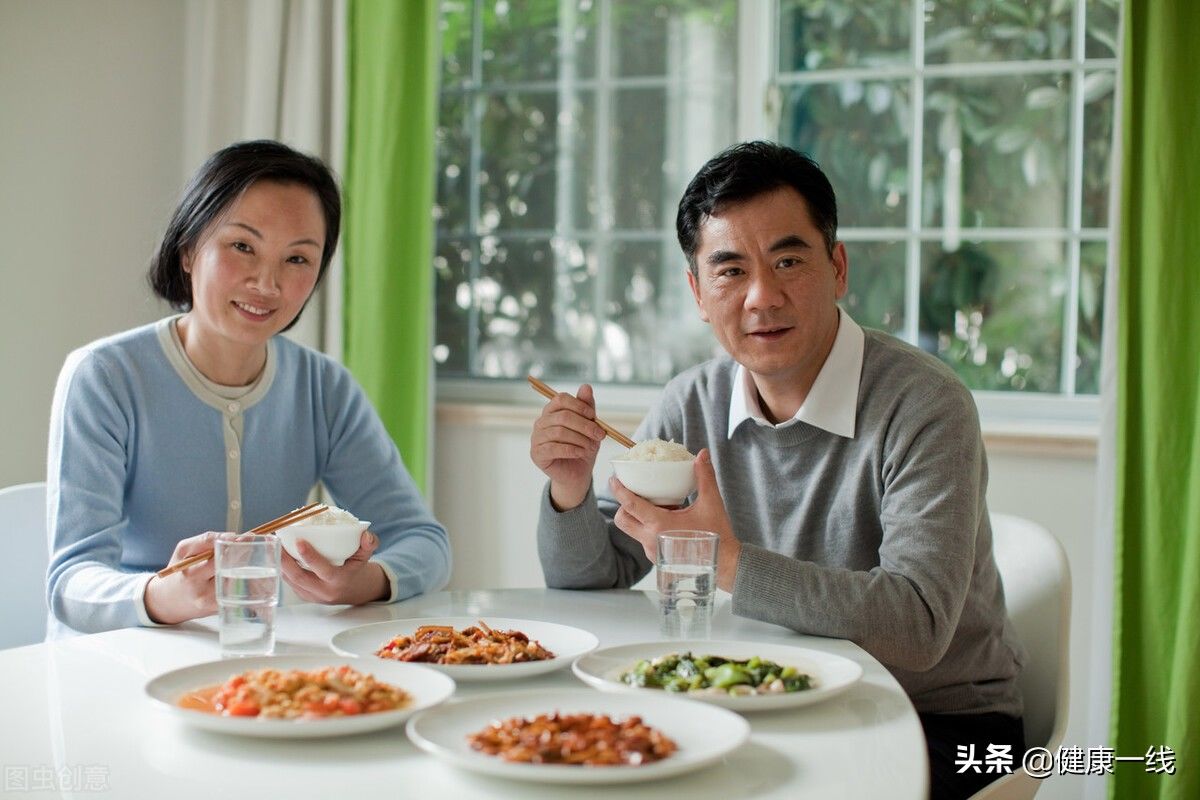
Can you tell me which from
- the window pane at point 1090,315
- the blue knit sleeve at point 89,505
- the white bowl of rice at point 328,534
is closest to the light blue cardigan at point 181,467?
the blue knit sleeve at point 89,505

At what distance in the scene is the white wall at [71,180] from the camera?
309 cm

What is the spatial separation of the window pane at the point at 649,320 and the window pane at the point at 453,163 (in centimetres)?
51

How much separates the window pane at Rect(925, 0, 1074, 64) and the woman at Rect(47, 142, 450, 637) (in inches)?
71.0

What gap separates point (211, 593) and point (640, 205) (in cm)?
233

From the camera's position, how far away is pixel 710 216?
1.92m

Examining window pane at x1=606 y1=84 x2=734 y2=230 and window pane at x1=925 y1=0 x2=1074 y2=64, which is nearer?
window pane at x1=925 y1=0 x2=1074 y2=64

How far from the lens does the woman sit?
74.0 inches

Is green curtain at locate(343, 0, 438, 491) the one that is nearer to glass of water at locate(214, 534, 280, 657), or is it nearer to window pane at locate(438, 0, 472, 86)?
window pane at locate(438, 0, 472, 86)

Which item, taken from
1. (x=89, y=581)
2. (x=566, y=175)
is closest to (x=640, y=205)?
(x=566, y=175)

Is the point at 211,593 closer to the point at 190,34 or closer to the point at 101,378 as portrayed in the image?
the point at 101,378

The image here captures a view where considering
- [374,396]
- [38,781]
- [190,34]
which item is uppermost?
[190,34]

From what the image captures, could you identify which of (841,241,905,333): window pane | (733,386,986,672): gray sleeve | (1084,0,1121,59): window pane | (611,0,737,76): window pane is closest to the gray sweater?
(733,386,986,672): gray sleeve

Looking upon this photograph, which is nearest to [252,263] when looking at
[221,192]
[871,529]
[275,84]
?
[221,192]

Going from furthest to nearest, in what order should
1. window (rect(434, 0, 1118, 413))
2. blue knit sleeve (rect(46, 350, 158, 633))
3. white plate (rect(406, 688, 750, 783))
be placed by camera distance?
window (rect(434, 0, 1118, 413)), blue knit sleeve (rect(46, 350, 158, 633)), white plate (rect(406, 688, 750, 783))
